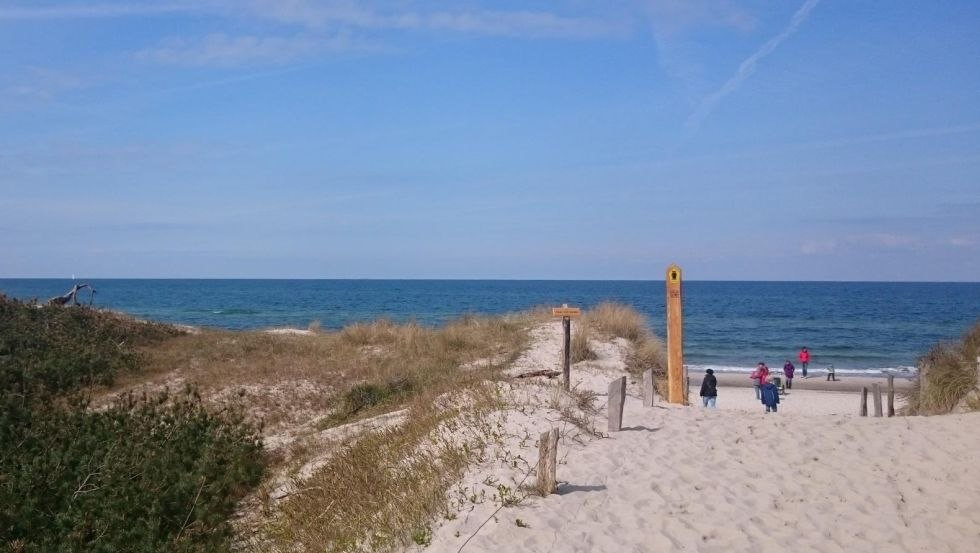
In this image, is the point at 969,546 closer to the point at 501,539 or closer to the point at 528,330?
the point at 501,539

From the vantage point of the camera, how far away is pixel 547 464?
307 inches

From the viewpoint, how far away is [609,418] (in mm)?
10680

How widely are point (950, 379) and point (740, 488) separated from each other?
830cm

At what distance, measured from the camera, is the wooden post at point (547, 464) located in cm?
767

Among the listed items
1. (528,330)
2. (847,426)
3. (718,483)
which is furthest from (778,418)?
(528,330)

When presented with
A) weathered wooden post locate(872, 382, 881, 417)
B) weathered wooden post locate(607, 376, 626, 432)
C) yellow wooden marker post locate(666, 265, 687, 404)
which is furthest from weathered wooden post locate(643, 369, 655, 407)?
weathered wooden post locate(872, 382, 881, 417)

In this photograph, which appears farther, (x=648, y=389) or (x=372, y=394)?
(x=372, y=394)

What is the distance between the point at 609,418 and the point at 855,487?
10.7 ft

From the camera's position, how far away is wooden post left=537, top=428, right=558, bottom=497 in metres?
7.67

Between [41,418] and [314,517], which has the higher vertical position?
[41,418]

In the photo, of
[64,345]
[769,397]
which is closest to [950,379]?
[769,397]

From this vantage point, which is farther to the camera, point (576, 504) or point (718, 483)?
point (718, 483)

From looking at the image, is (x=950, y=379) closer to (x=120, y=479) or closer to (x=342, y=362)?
(x=342, y=362)

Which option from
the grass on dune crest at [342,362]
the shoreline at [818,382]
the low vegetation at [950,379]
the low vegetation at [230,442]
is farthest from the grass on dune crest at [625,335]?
the low vegetation at [950,379]
